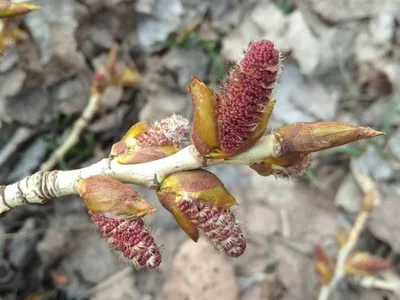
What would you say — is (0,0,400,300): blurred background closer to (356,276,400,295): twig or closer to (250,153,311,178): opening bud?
(356,276,400,295): twig

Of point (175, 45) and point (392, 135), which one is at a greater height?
point (175, 45)

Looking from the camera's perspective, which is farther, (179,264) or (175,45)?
(175,45)

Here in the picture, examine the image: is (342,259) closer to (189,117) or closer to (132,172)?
(189,117)

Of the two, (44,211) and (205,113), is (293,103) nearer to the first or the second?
(44,211)

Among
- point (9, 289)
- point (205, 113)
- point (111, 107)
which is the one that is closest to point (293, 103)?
point (111, 107)

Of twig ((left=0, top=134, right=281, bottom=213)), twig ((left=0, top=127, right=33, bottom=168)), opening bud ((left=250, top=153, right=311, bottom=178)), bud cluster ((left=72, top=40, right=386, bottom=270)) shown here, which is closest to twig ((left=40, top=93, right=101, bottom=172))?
twig ((left=0, top=127, right=33, bottom=168))

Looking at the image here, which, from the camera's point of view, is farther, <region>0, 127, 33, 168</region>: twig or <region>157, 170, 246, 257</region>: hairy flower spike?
<region>0, 127, 33, 168</region>: twig
